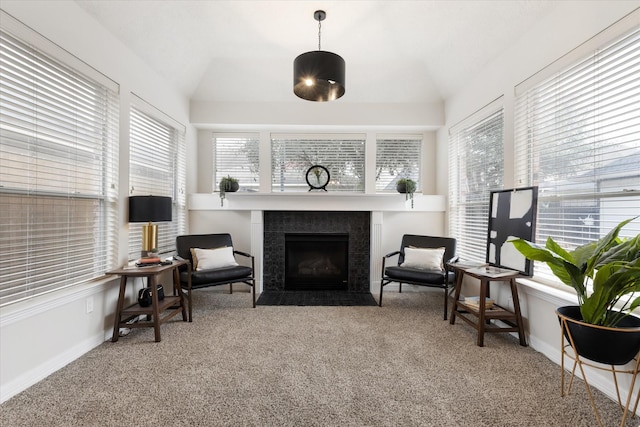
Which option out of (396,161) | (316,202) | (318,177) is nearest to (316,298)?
(316,202)

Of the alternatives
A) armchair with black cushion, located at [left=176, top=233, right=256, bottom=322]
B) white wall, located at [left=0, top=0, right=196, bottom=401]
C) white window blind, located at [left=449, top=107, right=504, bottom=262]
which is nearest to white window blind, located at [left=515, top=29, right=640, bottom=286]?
white window blind, located at [left=449, top=107, right=504, bottom=262]

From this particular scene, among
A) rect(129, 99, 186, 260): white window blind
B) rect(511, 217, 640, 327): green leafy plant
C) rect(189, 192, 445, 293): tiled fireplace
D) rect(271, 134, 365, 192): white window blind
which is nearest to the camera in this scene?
rect(511, 217, 640, 327): green leafy plant

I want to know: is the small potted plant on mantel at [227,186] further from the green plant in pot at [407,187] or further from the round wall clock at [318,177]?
the green plant in pot at [407,187]

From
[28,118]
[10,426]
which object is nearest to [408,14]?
[28,118]

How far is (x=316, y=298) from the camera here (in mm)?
3990

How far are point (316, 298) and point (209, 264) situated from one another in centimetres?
147

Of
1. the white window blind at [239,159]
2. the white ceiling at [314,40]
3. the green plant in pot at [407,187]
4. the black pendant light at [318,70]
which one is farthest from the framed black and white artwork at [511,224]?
the white window blind at [239,159]

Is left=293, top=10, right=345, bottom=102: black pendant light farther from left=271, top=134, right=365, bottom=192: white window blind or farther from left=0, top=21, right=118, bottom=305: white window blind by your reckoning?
left=271, top=134, right=365, bottom=192: white window blind

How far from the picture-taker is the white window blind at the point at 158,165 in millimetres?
3146

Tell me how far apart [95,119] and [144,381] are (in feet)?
7.29

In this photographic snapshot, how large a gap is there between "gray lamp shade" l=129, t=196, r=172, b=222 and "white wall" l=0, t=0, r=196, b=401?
15 centimetres

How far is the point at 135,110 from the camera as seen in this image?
3141 millimetres

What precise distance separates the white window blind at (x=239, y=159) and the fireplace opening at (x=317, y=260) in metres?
1.06

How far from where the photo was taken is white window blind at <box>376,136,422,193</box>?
457 cm
